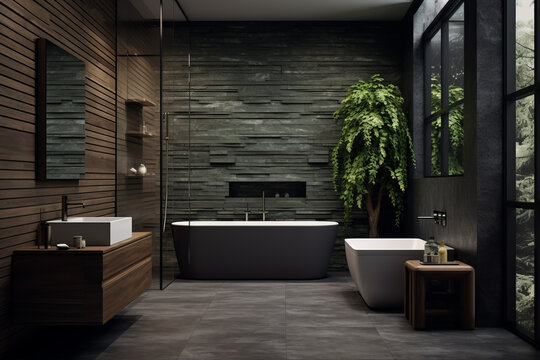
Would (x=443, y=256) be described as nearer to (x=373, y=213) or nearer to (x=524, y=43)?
(x=524, y=43)

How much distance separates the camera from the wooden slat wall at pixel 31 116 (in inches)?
134

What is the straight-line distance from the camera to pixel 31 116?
3.75m

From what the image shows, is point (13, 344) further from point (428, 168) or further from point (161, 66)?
point (428, 168)

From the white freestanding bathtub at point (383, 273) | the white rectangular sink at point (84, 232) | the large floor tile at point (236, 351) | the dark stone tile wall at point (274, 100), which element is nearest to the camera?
the large floor tile at point (236, 351)

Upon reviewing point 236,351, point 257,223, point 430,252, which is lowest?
point 236,351

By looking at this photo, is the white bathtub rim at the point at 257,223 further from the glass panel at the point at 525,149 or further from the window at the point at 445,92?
the glass panel at the point at 525,149

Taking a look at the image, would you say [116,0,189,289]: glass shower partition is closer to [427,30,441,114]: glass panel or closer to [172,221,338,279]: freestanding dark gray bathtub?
[172,221,338,279]: freestanding dark gray bathtub

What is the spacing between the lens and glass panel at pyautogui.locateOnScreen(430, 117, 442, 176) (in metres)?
5.94

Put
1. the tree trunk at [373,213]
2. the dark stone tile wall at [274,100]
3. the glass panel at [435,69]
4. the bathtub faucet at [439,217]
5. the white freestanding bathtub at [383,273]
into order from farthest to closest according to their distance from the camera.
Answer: the dark stone tile wall at [274,100], the tree trunk at [373,213], the glass panel at [435,69], the bathtub faucet at [439,217], the white freestanding bathtub at [383,273]

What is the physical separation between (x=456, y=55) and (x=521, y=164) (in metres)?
1.76

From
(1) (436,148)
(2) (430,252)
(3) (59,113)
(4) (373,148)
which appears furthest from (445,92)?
(3) (59,113)

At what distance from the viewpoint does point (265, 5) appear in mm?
6293

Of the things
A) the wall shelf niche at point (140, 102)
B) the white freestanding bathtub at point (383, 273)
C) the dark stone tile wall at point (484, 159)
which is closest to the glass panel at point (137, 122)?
the wall shelf niche at point (140, 102)

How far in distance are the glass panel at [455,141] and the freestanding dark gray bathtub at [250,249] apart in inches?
59.3
